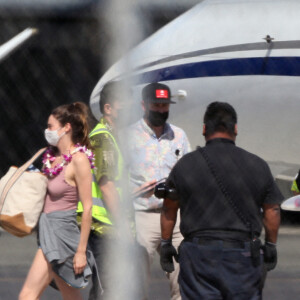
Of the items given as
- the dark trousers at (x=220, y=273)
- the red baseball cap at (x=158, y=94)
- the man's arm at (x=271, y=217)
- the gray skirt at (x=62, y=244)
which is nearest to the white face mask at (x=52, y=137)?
the gray skirt at (x=62, y=244)

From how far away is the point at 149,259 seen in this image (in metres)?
4.93

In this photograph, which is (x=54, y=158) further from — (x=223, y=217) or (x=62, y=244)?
(x=223, y=217)

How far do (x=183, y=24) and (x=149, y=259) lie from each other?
595 cm

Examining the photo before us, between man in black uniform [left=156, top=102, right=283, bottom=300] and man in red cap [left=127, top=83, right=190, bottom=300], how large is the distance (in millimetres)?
1110

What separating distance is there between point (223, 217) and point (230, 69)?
6905 mm

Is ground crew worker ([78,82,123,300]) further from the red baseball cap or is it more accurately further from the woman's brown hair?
the red baseball cap

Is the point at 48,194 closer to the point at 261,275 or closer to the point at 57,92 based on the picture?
the point at 261,275

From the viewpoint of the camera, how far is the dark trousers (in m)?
3.66

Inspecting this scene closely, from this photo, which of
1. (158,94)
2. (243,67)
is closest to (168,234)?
(158,94)

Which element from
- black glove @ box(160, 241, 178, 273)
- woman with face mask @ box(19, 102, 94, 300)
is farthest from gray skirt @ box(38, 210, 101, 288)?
black glove @ box(160, 241, 178, 273)

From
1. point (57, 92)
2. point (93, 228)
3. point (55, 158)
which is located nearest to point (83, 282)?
point (93, 228)

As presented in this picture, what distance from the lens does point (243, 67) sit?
10.4 meters

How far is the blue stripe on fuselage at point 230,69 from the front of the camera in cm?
1027

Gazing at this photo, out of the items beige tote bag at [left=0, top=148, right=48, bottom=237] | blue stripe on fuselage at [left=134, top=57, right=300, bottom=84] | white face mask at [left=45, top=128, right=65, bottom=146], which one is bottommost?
blue stripe on fuselage at [left=134, top=57, right=300, bottom=84]
